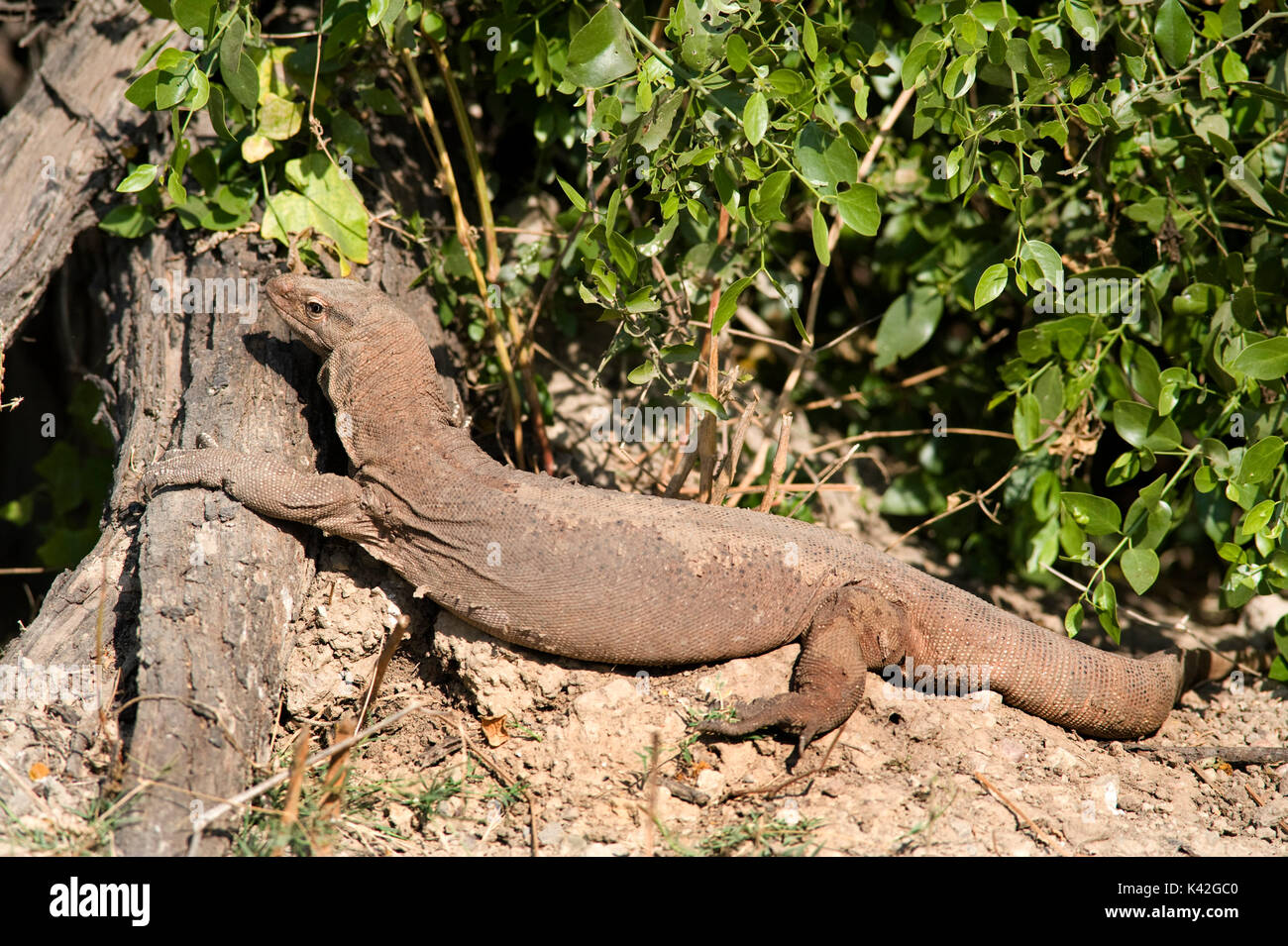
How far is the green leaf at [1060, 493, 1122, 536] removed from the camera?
4707 millimetres

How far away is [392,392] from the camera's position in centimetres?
466

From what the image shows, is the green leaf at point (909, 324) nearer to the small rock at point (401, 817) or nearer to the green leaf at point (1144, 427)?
the green leaf at point (1144, 427)

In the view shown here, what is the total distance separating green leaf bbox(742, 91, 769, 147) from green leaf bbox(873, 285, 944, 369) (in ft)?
9.00

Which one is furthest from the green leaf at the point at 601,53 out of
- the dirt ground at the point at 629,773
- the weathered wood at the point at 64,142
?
the weathered wood at the point at 64,142

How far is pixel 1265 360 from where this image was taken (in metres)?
4.36

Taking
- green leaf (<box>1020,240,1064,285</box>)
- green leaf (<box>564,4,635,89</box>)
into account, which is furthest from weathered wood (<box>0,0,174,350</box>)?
green leaf (<box>1020,240,1064,285</box>)

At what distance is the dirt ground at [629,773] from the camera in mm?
3807

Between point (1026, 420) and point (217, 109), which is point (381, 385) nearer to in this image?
point (217, 109)

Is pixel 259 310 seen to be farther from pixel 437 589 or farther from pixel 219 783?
pixel 219 783

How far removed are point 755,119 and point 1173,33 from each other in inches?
89.5

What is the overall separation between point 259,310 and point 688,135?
2302 mm

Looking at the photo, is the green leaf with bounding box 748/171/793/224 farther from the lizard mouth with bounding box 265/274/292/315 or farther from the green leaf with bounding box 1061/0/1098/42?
the lizard mouth with bounding box 265/274/292/315

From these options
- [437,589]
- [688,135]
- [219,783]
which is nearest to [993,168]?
[688,135]

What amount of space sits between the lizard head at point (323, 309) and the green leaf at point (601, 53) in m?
1.52
